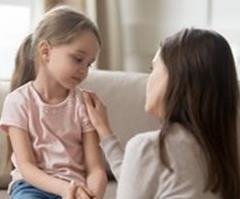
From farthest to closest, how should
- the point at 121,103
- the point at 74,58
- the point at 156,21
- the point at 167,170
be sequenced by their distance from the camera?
the point at 156,21 → the point at 121,103 → the point at 74,58 → the point at 167,170

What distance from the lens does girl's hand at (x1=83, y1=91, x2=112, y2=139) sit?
6.33 feet

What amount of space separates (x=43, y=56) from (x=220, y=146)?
68 cm

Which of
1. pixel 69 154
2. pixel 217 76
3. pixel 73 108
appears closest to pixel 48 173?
pixel 69 154

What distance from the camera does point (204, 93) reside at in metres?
1.56

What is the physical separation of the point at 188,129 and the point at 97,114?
499 millimetres

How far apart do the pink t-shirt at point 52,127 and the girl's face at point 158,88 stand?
0.45 m

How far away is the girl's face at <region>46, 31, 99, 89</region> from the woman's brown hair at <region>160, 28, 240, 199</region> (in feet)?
1.39

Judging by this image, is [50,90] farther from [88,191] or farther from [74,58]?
[88,191]

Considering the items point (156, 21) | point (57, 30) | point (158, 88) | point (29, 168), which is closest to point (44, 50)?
point (57, 30)

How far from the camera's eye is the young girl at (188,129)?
4.99 ft

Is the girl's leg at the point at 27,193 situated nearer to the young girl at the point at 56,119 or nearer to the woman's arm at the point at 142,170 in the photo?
the young girl at the point at 56,119

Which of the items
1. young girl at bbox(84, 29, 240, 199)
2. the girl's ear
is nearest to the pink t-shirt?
the girl's ear

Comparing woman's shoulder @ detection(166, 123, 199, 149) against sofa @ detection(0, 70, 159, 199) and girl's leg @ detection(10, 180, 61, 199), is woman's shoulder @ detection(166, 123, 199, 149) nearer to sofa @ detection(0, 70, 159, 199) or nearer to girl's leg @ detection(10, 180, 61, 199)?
girl's leg @ detection(10, 180, 61, 199)

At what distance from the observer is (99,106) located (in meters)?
2.03
